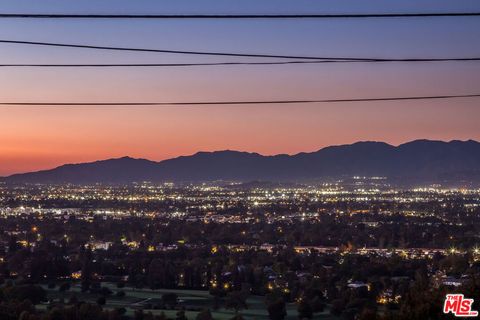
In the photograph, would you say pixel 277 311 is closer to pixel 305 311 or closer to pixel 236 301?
pixel 305 311

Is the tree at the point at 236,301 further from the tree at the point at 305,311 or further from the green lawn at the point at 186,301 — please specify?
the tree at the point at 305,311

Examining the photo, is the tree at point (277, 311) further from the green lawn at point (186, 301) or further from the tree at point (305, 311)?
the tree at point (305, 311)

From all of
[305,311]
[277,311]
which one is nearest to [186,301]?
[277,311]

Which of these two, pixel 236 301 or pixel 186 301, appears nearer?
pixel 236 301

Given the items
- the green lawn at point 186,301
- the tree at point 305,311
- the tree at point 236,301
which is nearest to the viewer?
the tree at point 305,311

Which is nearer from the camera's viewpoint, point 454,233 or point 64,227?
point 454,233

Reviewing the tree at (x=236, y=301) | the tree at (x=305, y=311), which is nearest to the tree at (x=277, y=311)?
the tree at (x=305, y=311)

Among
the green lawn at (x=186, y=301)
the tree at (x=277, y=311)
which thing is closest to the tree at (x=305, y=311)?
the green lawn at (x=186, y=301)

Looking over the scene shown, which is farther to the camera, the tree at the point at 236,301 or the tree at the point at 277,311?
the tree at the point at 236,301

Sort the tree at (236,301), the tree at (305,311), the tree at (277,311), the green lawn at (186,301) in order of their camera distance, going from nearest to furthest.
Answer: the tree at (277,311) < the tree at (305,311) < the green lawn at (186,301) < the tree at (236,301)

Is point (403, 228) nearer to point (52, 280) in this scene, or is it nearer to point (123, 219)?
point (123, 219)

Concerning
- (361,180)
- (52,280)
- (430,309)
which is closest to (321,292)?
(52,280)
